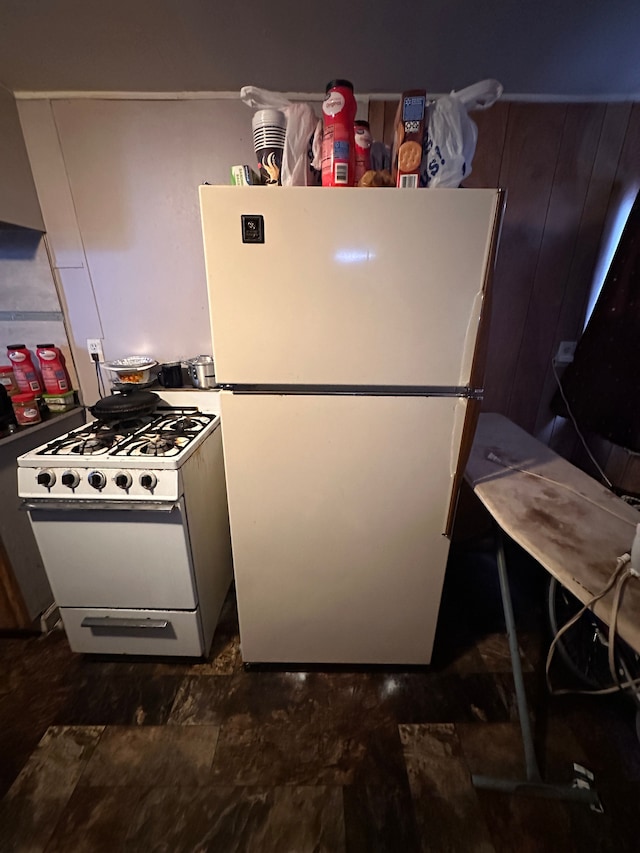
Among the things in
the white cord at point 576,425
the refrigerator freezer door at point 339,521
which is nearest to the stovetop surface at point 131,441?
the refrigerator freezer door at point 339,521

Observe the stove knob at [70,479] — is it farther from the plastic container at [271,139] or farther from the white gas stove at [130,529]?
the plastic container at [271,139]

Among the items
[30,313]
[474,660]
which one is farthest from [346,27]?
[474,660]

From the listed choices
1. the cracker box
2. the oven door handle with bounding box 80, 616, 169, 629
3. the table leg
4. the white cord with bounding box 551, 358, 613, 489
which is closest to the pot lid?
the oven door handle with bounding box 80, 616, 169, 629

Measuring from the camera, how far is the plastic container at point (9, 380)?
150 centimetres

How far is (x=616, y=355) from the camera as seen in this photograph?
4.54ft

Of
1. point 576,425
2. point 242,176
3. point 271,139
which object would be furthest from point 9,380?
point 576,425

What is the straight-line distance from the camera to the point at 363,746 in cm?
112

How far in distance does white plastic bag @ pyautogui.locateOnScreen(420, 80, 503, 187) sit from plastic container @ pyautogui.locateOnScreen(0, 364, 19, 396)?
6.19ft

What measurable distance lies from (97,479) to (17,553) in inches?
26.9

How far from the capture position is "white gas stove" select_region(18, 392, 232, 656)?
3.54 feet

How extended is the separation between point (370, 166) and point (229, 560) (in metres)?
1.75

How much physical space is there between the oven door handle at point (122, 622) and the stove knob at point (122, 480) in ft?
1.89

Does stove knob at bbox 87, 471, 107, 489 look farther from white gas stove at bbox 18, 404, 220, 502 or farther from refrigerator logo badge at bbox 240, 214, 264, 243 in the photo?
refrigerator logo badge at bbox 240, 214, 264, 243

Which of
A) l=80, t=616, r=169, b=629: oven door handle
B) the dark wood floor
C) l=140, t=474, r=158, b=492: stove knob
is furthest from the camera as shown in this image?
l=80, t=616, r=169, b=629: oven door handle
